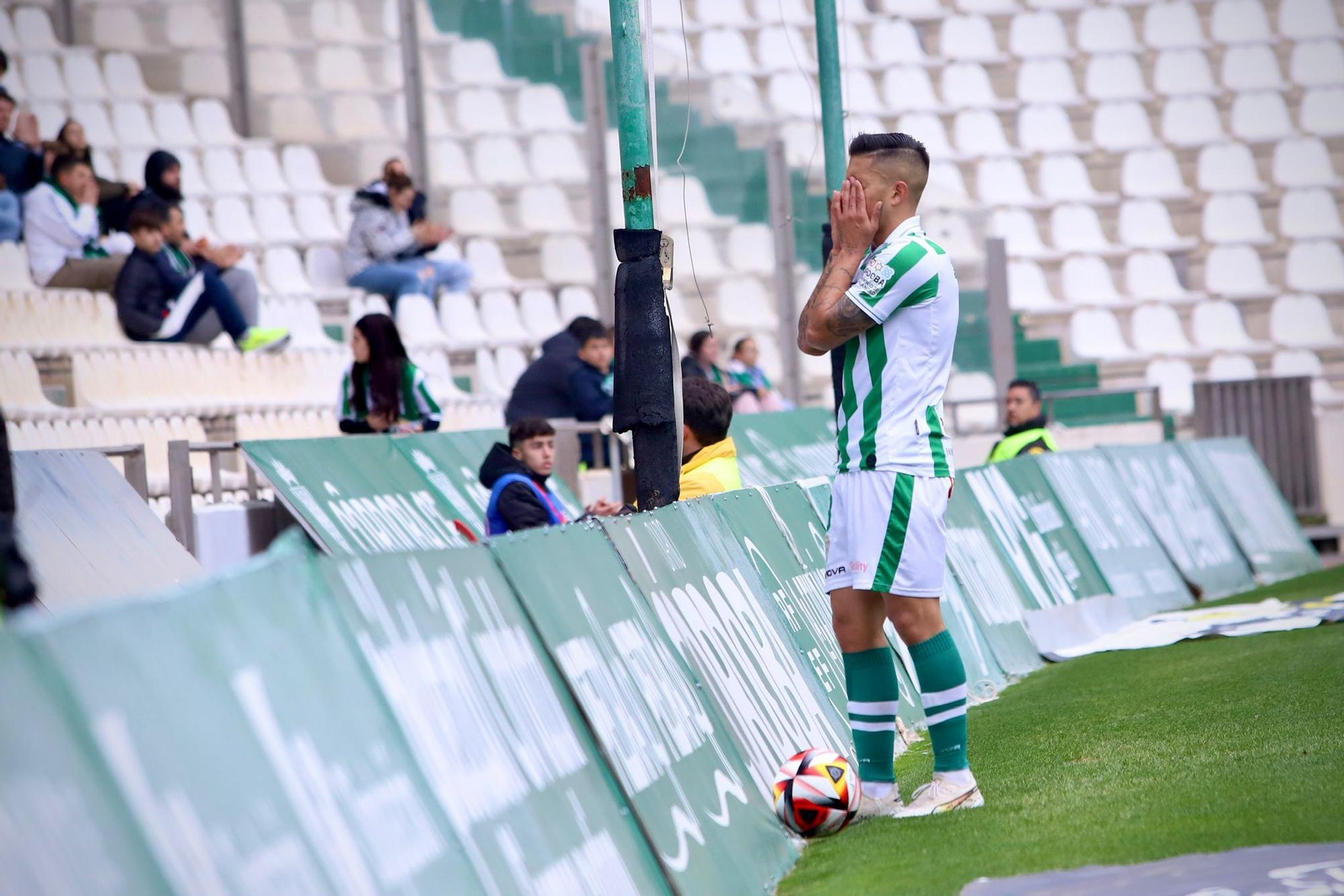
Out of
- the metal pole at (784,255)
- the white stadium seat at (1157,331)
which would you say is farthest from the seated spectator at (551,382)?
the white stadium seat at (1157,331)

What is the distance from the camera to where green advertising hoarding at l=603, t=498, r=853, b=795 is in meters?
4.73

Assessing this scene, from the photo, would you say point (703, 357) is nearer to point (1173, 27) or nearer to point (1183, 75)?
point (1183, 75)

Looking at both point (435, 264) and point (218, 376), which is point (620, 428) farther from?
point (435, 264)

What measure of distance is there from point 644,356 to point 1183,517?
28.2 feet

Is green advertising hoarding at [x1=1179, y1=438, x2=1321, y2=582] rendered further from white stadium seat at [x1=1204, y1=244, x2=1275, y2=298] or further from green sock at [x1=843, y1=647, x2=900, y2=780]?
green sock at [x1=843, y1=647, x2=900, y2=780]

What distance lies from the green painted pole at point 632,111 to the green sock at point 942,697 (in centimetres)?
184

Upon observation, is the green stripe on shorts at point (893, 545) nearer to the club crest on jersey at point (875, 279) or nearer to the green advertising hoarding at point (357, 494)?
the club crest on jersey at point (875, 279)

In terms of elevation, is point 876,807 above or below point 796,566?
below

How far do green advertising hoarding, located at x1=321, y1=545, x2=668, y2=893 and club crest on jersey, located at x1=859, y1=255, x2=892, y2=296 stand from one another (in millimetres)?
1622

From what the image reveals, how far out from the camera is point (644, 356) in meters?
5.77

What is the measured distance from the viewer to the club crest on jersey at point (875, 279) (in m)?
4.86

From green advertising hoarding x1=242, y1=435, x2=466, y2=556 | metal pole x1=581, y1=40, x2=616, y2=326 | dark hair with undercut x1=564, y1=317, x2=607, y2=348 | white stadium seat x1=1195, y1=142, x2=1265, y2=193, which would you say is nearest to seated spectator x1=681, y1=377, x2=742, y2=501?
green advertising hoarding x1=242, y1=435, x2=466, y2=556

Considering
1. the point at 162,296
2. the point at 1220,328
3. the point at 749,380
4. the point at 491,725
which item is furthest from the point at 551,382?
the point at 1220,328

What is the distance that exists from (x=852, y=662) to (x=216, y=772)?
286 cm
